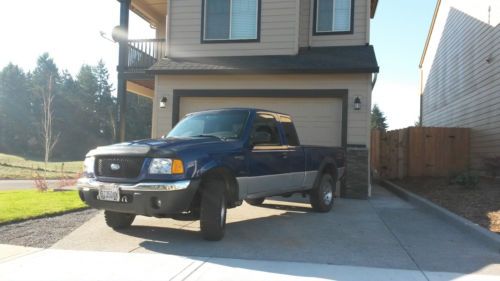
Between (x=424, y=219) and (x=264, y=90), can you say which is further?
(x=264, y=90)

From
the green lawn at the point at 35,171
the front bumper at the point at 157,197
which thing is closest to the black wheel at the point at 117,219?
the front bumper at the point at 157,197

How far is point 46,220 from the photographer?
771 cm

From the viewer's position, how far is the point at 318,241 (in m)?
6.64

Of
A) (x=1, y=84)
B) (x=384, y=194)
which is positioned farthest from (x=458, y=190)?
(x=1, y=84)

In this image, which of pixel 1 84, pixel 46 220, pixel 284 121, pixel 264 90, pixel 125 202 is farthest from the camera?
pixel 1 84

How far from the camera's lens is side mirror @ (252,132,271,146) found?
23.7 feet

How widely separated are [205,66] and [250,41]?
1.54m

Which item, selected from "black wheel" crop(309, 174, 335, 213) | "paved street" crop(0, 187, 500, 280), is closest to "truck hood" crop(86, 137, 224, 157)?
"paved street" crop(0, 187, 500, 280)

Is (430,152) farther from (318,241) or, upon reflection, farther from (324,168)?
(318,241)

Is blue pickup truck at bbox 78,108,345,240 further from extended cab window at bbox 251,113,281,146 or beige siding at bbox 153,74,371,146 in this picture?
beige siding at bbox 153,74,371,146

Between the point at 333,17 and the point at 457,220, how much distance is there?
7.35 metres

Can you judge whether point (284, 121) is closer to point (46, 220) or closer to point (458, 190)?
point (46, 220)

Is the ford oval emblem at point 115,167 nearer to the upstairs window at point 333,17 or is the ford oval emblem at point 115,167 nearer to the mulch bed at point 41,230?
the mulch bed at point 41,230

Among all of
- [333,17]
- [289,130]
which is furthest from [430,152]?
[289,130]
